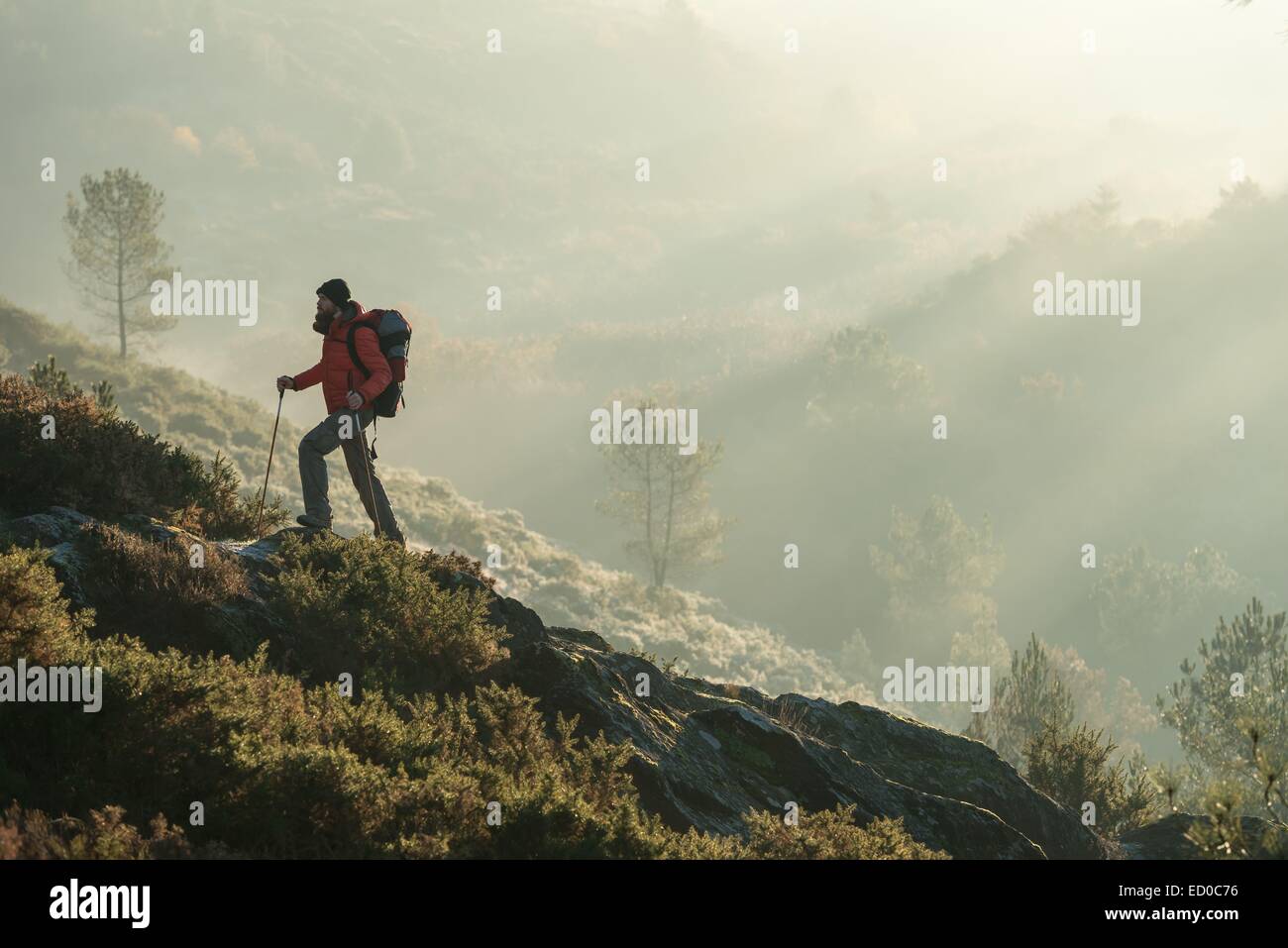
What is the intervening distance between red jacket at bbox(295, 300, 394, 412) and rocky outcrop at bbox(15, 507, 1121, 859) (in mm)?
1443

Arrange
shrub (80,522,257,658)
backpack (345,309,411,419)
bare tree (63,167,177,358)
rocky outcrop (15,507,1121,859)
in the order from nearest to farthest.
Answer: shrub (80,522,257,658) → rocky outcrop (15,507,1121,859) → backpack (345,309,411,419) → bare tree (63,167,177,358)

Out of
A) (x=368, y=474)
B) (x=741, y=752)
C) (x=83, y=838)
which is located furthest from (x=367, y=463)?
(x=83, y=838)

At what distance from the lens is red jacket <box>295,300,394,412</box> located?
9.47 metres

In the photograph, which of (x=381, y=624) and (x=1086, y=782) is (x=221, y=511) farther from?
(x=1086, y=782)

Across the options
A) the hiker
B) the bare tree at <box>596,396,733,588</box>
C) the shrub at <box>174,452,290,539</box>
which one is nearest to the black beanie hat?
the hiker

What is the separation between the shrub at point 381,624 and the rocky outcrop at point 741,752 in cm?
23

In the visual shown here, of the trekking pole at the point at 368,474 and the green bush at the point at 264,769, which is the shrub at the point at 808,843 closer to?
the green bush at the point at 264,769

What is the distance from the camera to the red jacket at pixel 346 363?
9.47 metres

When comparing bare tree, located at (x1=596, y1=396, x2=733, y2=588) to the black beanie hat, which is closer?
the black beanie hat

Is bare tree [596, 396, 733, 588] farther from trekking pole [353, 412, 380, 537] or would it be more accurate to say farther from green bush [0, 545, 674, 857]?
green bush [0, 545, 674, 857]

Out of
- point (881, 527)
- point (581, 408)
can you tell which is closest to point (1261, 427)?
point (881, 527)

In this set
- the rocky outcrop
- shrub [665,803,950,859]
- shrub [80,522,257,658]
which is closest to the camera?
shrub [665,803,950,859]

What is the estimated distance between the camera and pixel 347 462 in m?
9.54
